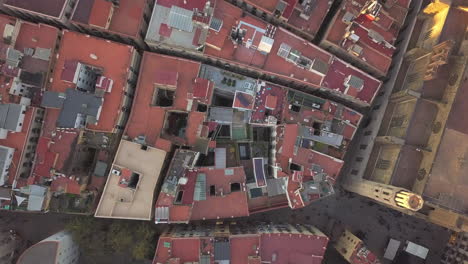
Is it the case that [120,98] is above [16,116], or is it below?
above

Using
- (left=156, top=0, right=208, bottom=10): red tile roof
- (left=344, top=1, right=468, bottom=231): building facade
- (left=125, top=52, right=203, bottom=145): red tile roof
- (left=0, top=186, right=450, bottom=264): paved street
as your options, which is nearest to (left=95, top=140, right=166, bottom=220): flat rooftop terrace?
(left=125, top=52, right=203, bottom=145): red tile roof

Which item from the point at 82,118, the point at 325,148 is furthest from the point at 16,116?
the point at 325,148

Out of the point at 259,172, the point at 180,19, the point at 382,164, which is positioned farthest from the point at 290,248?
the point at 180,19

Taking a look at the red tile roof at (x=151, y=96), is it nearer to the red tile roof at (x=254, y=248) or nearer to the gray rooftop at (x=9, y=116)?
the gray rooftop at (x=9, y=116)

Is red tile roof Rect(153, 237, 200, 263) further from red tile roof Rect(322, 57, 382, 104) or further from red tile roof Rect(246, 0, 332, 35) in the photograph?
red tile roof Rect(246, 0, 332, 35)

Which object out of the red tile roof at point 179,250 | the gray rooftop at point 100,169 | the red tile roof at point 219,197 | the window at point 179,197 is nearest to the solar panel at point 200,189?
the red tile roof at point 219,197

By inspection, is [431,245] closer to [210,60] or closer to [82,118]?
[210,60]
